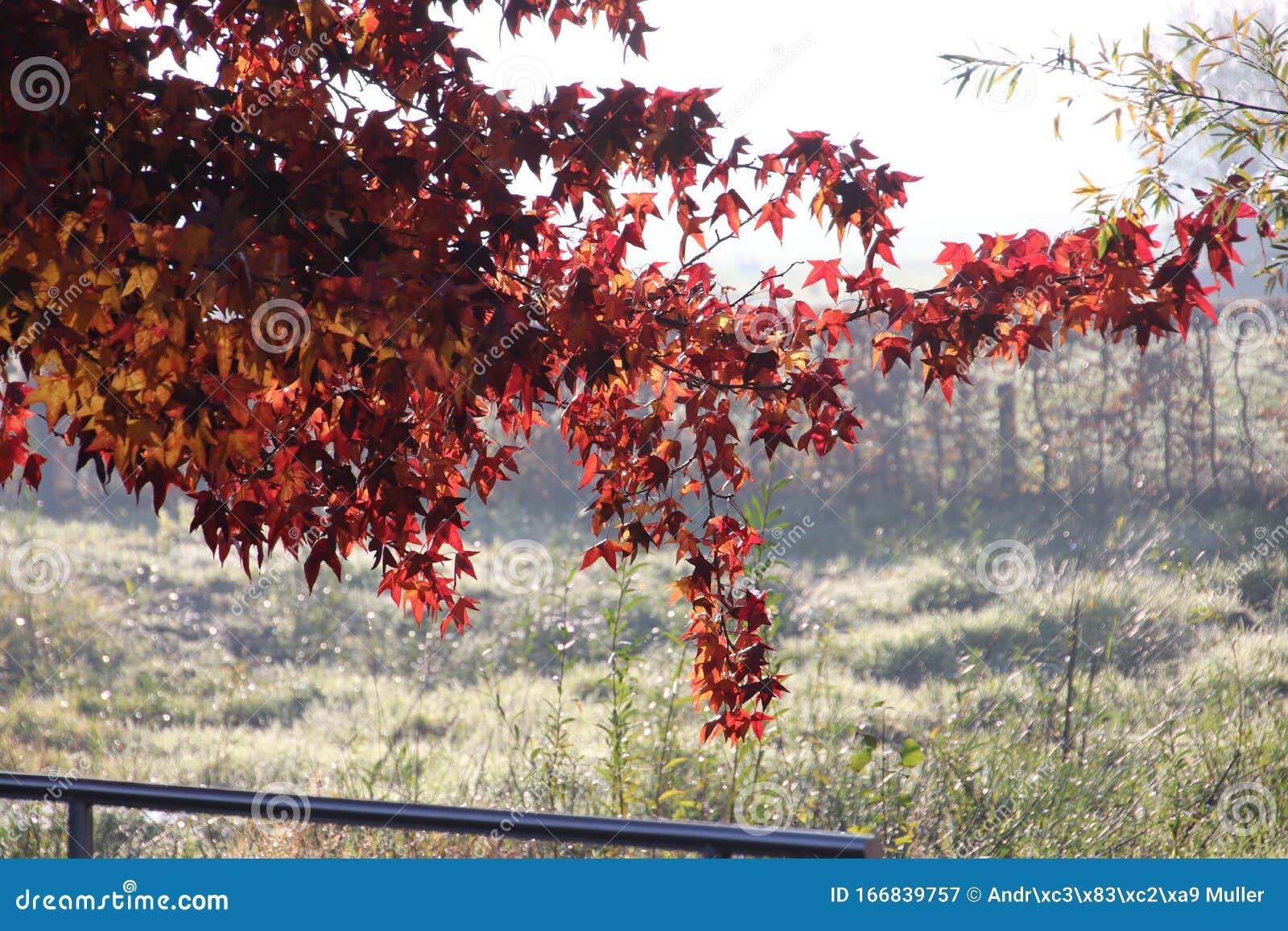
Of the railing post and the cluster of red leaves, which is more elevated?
the cluster of red leaves

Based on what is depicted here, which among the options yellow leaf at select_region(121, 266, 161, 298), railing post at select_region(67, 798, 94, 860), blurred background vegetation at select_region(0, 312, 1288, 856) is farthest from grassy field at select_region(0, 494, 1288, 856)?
yellow leaf at select_region(121, 266, 161, 298)

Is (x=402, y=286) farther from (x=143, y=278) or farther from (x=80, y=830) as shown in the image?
(x=80, y=830)

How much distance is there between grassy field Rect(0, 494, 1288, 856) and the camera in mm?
3365

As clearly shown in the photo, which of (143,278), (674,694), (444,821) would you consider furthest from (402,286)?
(674,694)

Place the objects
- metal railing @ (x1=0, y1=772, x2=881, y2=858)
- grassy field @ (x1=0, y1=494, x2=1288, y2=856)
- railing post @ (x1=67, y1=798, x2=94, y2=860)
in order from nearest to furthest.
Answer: metal railing @ (x1=0, y1=772, x2=881, y2=858), railing post @ (x1=67, y1=798, x2=94, y2=860), grassy field @ (x1=0, y1=494, x2=1288, y2=856)

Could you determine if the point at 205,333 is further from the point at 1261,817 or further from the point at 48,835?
the point at 1261,817

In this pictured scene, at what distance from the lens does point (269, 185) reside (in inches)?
60.6

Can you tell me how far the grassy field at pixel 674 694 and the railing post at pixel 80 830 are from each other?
456 mm

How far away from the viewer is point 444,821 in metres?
1.50

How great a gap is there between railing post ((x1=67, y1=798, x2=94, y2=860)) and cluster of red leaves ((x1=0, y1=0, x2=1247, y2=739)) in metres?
0.52

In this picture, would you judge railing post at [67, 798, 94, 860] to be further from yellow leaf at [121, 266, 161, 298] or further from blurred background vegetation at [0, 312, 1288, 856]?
blurred background vegetation at [0, 312, 1288, 856]

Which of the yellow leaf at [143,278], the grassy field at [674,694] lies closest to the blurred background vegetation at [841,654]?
the grassy field at [674,694]

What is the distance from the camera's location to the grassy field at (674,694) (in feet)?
11.0

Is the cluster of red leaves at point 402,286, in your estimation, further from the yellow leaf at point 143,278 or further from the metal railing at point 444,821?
the metal railing at point 444,821
